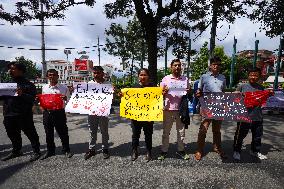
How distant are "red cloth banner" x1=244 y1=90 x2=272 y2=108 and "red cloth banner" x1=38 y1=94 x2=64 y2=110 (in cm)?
380

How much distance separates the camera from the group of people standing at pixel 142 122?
602 centimetres

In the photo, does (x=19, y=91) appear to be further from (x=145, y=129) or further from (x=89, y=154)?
(x=145, y=129)

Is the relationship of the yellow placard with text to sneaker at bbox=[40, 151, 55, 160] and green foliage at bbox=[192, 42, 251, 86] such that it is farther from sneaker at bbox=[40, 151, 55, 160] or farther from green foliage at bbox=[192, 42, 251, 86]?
Result: green foliage at bbox=[192, 42, 251, 86]

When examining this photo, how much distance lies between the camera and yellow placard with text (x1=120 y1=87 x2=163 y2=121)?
5965mm

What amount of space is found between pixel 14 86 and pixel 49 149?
1517 millimetres

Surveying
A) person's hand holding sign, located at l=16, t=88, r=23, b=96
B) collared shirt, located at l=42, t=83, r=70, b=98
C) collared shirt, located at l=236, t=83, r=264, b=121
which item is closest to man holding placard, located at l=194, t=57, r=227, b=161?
collared shirt, located at l=236, t=83, r=264, b=121

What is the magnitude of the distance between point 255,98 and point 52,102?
4146 mm

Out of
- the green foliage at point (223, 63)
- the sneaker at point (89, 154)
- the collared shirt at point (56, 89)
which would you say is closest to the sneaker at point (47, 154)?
the sneaker at point (89, 154)

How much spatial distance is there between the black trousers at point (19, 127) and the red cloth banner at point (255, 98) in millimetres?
4483

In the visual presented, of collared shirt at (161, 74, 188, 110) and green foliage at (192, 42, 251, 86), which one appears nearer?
collared shirt at (161, 74, 188, 110)

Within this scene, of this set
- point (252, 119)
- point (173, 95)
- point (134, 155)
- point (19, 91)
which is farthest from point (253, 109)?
point (19, 91)

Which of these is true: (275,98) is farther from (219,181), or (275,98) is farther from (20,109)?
(20,109)

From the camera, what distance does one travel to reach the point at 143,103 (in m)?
6.12

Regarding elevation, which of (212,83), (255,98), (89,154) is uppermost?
(212,83)
